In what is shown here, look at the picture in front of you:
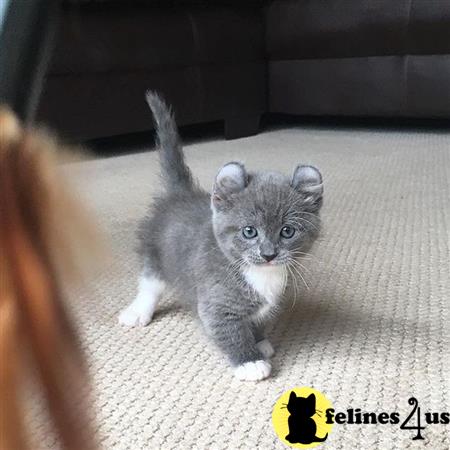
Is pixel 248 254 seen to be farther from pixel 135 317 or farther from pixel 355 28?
pixel 355 28

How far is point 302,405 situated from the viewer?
76 cm

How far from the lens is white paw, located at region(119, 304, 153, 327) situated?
96 cm

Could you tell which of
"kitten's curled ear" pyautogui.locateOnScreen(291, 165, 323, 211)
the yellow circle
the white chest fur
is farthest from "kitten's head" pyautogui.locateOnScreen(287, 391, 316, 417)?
"kitten's curled ear" pyautogui.locateOnScreen(291, 165, 323, 211)

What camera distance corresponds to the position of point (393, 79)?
98.5 inches

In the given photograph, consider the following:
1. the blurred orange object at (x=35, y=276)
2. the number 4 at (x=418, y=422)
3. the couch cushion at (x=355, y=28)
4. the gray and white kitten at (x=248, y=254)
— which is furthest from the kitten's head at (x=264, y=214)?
the couch cushion at (x=355, y=28)

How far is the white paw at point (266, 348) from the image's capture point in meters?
0.87

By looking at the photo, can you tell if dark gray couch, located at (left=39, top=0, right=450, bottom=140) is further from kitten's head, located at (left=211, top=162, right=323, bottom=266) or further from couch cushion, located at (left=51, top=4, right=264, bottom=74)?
kitten's head, located at (left=211, top=162, right=323, bottom=266)

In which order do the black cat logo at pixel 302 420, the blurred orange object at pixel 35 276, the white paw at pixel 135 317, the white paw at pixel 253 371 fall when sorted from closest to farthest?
the blurred orange object at pixel 35 276
the black cat logo at pixel 302 420
the white paw at pixel 253 371
the white paw at pixel 135 317

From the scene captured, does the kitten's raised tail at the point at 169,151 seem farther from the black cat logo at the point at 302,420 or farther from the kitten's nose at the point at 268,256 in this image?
the black cat logo at the point at 302,420

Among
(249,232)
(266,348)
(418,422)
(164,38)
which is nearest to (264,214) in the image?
(249,232)

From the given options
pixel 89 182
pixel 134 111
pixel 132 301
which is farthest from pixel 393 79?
pixel 89 182

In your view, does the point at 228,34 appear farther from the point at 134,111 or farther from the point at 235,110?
the point at 134,111

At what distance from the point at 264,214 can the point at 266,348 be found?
0.17 m

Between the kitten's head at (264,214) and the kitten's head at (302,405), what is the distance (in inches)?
6.6
